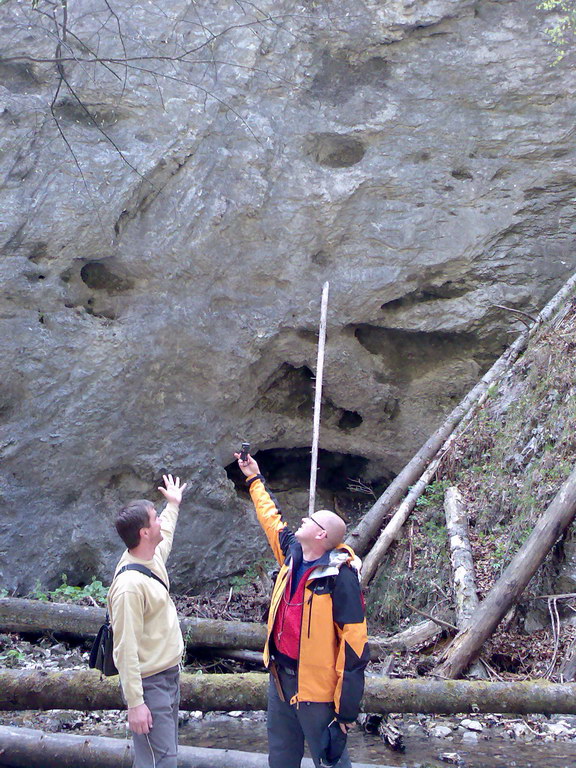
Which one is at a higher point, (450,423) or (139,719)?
(450,423)

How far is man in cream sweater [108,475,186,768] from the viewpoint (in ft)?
9.36

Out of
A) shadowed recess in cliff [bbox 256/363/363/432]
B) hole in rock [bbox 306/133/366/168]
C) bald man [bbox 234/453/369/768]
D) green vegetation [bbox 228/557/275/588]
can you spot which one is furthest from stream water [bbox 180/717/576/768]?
hole in rock [bbox 306/133/366/168]

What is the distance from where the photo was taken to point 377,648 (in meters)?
5.86

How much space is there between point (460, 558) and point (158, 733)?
4079 mm

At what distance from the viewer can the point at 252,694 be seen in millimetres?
4008

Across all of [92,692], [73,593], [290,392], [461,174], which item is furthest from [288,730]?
[461,174]

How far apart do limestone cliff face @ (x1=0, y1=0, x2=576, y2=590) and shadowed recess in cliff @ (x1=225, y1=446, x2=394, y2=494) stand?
1062 mm

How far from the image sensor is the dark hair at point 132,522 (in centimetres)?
299

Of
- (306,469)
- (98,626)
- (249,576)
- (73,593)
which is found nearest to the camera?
(98,626)

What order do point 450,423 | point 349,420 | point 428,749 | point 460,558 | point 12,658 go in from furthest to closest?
point 349,420
point 450,423
point 460,558
point 12,658
point 428,749

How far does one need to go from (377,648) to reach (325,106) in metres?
6.38

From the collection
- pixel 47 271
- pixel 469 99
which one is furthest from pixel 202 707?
pixel 469 99

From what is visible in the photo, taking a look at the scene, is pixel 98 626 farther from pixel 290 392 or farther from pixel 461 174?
pixel 461 174

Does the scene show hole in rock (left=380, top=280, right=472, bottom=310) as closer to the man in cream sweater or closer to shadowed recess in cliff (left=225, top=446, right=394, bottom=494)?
shadowed recess in cliff (left=225, top=446, right=394, bottom=494)
